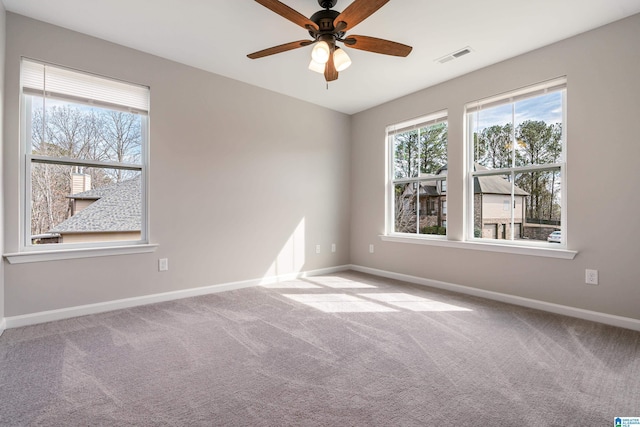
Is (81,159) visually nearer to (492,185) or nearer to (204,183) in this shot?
(204,183)

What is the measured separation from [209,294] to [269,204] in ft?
4.45

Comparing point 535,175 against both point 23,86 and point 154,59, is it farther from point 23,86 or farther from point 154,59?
point 23,86

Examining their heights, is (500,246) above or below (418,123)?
below

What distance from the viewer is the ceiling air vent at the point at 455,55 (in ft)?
9.80

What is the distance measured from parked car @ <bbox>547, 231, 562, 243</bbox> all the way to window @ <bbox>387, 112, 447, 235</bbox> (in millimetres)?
1118

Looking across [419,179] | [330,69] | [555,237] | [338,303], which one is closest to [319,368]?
[338,303]

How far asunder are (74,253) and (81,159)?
88 cm

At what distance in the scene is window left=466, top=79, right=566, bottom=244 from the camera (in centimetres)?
297

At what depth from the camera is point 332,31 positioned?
2.16 metres

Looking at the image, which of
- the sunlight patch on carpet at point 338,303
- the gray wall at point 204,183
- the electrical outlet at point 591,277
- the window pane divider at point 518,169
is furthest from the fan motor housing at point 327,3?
the electrical outlet at point 591,277

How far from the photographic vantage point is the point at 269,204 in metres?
4.06

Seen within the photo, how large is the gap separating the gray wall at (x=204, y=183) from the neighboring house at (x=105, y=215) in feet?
0.64

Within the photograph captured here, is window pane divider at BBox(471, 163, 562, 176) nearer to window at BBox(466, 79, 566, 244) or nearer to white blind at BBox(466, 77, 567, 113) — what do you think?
window at BBox(466, 79, 566, 244)

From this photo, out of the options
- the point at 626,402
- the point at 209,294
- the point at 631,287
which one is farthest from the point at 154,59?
the point at 631,287
